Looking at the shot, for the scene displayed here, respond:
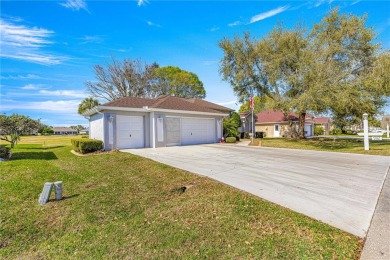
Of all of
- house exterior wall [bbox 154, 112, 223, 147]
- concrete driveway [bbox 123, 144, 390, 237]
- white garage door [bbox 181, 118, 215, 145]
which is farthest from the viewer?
white garage door [bbox 181, 118, 215, 145]

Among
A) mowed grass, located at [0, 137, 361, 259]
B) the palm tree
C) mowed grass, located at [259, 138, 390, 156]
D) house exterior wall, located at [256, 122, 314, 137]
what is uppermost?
the palm tree

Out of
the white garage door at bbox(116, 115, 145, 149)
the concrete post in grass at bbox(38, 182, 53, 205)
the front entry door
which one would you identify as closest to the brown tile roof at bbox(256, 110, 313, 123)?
the front entry door

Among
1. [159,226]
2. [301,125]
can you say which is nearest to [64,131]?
[301,125]

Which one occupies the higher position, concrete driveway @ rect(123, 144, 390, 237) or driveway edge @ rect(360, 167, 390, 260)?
Answer: concrete driveway @ rect(123, 144, 390, 237)

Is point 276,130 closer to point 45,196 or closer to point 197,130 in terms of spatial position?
point 197,130

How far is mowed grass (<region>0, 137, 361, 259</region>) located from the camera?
113 inches

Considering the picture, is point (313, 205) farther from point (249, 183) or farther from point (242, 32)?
point (242, 32)

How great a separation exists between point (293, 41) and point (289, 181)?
16384 mm

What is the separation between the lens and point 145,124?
15008 mm

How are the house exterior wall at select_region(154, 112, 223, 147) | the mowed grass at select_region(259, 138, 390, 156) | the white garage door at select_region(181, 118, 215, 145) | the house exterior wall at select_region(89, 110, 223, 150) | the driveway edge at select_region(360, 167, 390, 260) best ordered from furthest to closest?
the white garage door at select_region(181, 118, 215, 145), the house exterior wall at select_region(154, 112, 223, 147), the house exterior wall at select_region(89, 110, 223, 150), the mowed grass at select_region(259, 138, 390, 156), the driveway edge at select_region(360, 167, 390, 260)

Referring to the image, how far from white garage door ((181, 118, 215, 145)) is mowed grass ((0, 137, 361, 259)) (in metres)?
11.0

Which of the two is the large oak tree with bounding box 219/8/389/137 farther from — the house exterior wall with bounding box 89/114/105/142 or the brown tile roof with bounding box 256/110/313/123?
the house exterior wall with bounding box 89/114/105/142

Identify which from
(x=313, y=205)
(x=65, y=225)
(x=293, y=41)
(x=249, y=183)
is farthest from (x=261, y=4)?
(x=65, y=225)

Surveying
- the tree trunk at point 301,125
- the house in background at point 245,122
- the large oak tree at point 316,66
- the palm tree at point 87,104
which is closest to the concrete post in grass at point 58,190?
the large oak tree at point 316,66
